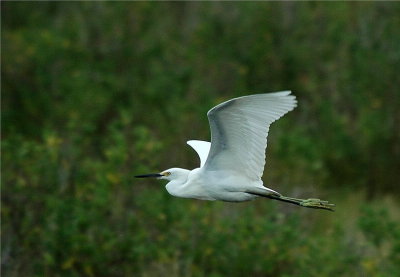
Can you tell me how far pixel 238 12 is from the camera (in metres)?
13.5

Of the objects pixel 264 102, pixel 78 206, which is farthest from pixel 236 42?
pixel 264 102

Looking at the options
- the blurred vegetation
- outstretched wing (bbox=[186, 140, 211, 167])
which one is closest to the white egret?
outstretched wing (bbox=[186, 140, 211, 167])

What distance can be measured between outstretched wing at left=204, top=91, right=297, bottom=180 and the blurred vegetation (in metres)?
1.87

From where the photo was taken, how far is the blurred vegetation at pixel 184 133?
7.59 m

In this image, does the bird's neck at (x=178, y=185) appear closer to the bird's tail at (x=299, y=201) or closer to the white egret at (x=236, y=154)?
the white egret at (x=236, y=154)

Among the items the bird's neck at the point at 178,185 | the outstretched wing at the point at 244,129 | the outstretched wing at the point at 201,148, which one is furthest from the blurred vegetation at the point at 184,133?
the outstretched wing at the point at 244,129

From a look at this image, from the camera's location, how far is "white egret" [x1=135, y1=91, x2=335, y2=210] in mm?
5207

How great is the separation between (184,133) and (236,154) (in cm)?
459

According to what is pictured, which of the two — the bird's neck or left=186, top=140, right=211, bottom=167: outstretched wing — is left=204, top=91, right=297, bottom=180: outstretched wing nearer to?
the bird's neck

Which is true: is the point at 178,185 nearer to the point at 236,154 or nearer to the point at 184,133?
the point at 236,154

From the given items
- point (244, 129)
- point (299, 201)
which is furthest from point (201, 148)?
point (244, 129)

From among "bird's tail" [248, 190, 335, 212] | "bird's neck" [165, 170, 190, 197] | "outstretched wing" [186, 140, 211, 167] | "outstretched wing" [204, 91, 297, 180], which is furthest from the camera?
"outstretched wing" [186, 140, 211, 167]

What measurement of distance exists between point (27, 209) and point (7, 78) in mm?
4862

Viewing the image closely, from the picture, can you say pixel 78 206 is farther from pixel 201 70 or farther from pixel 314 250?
pixel 201 70
